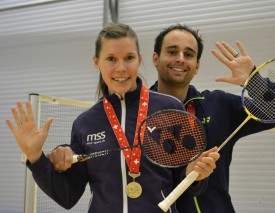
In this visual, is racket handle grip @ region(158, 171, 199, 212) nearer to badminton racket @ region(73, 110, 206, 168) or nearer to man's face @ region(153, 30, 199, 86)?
badminton racket @ region(73, 110, 206, 168)

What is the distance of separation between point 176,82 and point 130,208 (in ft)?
3.40

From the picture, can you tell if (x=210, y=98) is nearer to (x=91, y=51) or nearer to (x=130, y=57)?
(x=130, y=57)

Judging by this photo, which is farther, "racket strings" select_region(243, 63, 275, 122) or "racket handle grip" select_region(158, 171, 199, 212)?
"racket strings" select_region(243, 63, 275, 122)

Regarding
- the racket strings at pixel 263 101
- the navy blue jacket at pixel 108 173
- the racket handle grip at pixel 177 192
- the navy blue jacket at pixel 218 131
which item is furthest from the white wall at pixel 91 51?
the racket handle grip at pixel 177 192

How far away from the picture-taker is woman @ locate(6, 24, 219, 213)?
179cm

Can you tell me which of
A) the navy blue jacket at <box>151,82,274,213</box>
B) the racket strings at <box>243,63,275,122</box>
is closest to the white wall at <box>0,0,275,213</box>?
the navy blue jacket at <box>151,82,274,213</box>

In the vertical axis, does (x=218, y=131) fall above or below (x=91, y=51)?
above

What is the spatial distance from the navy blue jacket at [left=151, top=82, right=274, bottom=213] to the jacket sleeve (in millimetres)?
610

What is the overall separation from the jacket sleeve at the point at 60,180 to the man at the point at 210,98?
613 mm

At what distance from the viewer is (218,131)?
2258 millimetres

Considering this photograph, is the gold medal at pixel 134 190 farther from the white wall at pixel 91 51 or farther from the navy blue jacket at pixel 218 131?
the white wall at pixel 91 51

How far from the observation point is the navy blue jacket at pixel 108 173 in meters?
1.79

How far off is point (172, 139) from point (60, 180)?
0.64m

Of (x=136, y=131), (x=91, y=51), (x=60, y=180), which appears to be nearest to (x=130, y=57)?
(x=136, y=131)
